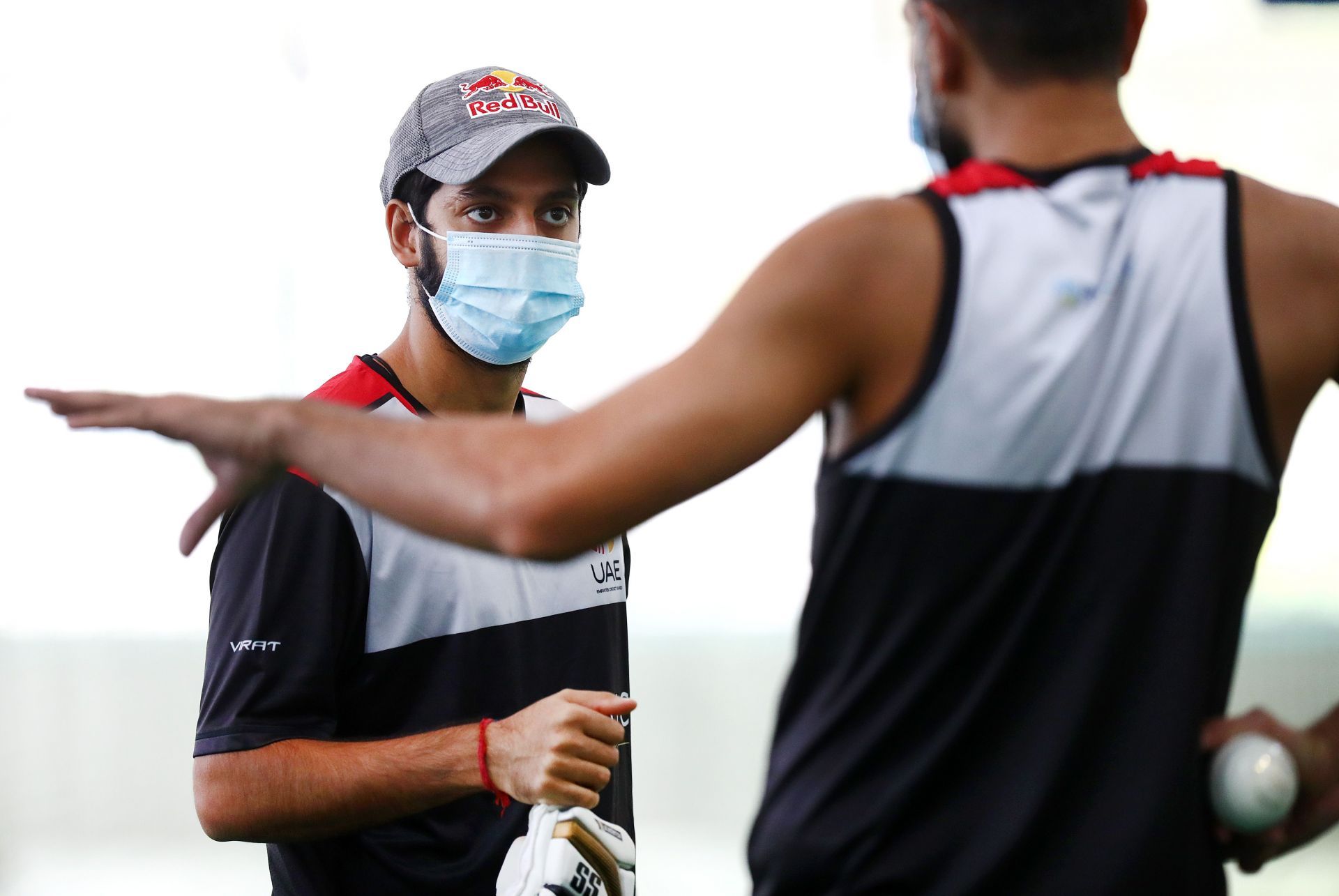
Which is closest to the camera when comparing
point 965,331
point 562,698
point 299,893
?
point 965,331

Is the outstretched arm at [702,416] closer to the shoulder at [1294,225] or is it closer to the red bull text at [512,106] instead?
the shoulder at [1294,225]

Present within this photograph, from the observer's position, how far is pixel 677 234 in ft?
11.4

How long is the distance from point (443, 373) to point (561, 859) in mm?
753

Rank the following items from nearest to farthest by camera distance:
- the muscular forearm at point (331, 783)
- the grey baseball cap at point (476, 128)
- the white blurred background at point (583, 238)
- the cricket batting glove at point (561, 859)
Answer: the cricket batting glove at point (561, 859) < the muscular forearm at point (331, 783) < the grey baseball cap at point (476, 128) < the white blurred background at point (583, 238)

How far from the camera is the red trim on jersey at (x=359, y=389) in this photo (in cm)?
160

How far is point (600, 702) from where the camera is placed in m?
1.31

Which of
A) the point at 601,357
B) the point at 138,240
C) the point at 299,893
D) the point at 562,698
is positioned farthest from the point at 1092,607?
the point at 138,240

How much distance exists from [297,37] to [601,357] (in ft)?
4.30

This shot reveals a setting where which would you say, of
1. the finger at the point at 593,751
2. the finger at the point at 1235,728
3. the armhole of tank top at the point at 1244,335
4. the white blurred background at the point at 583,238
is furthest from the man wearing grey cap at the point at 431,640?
the white blurred background at the point at 583,238

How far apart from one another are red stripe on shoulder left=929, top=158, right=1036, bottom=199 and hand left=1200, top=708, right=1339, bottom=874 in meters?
0.41

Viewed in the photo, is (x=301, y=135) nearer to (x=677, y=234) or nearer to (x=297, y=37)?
(x=297, y=37)

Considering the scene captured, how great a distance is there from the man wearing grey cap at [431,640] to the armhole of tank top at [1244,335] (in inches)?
29.4

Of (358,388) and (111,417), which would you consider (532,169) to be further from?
(111,417)

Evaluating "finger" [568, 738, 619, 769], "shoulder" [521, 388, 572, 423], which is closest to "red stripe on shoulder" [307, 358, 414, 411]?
"shoulder" [521, 388, 572, 423]
